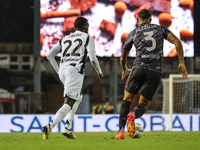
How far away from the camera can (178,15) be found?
1579 cm

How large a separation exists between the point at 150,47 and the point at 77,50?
1.01 metres

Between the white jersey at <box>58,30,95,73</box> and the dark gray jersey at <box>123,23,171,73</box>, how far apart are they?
678mm

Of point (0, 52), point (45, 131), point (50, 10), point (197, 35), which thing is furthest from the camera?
point (0, 52)

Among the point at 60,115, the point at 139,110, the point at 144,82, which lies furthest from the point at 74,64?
the point at 139,110

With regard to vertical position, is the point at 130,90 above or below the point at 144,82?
below

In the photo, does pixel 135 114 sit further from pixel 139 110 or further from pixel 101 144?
pixel 101 144

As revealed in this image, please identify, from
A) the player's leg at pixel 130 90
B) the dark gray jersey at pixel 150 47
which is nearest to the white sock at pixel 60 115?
the player's leg at pixel 130 90

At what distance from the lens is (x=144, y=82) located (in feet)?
16.9

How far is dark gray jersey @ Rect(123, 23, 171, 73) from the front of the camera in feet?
16.8

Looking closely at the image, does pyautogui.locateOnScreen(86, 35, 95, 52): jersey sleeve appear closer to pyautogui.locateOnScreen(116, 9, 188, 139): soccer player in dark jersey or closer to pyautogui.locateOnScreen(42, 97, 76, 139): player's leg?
pyautogui.locateOnScreen(116, 9, 188, 139): soccer player in dark jersey

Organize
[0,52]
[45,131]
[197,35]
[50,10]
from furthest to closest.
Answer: [0,52] < [197,35] < [50,10] < [45,131]

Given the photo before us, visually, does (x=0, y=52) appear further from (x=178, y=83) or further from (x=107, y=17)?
(x=178, y=83)

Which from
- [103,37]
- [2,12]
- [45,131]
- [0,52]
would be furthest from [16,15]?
[45,131]

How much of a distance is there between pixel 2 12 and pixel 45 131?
24663 millimetres
